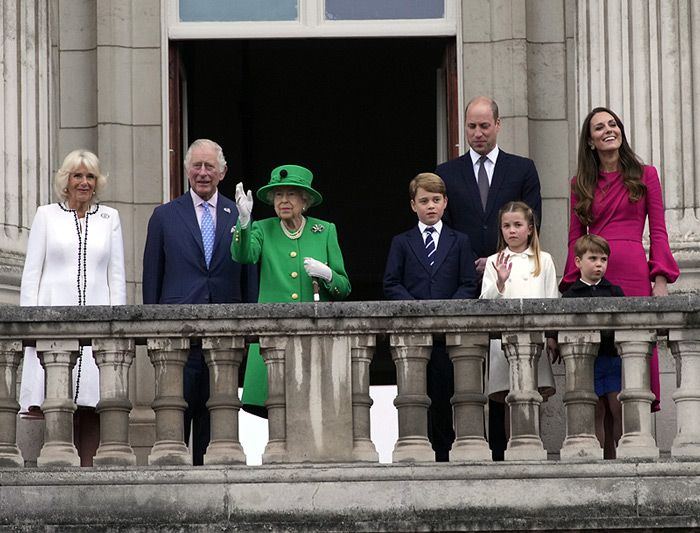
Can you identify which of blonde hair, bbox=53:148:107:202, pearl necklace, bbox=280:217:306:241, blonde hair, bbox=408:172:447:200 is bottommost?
pearl necklace, bbox=280:217:306:241

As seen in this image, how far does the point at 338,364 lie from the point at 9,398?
70.4 inches

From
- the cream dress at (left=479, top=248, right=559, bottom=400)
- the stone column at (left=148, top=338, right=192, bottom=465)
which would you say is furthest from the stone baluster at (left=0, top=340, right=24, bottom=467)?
the cream dress at (left=479, top=248, right=559, bottom=400)

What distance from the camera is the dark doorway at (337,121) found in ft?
70.3

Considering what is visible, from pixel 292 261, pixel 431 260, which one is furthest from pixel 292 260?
pixel 431 260

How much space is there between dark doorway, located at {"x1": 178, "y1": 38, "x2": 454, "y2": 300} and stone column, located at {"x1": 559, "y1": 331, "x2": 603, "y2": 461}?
840 cm

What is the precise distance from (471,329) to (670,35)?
3889 millimetres

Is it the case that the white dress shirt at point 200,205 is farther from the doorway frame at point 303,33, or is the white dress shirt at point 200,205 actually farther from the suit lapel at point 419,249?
the doorway frame at point 303,33

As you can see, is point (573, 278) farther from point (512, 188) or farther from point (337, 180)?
A: point (337, 180)

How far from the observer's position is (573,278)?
41.7 ft

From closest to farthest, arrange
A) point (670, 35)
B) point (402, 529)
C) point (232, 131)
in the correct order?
point (402, 529) → point (670, 35) → point (232, 131)

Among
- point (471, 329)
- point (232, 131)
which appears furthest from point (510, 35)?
point (232, 131)

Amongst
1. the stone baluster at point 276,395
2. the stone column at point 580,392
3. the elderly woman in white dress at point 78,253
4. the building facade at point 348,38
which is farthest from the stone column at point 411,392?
the building facade at point 348,38

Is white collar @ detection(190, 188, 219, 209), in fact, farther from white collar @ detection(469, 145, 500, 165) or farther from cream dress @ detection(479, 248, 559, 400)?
cream dress @ detection(479, 248, 559, 400)

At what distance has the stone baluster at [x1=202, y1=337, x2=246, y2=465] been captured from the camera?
39.4ft
